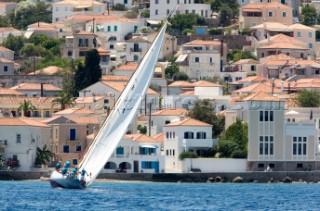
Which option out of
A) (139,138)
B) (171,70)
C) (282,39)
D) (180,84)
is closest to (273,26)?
(282,39)

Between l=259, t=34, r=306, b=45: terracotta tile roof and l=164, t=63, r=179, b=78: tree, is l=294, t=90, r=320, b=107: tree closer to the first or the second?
l=164, t=63, r=179, b=78: tree

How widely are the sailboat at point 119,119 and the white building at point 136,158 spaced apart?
2426cm

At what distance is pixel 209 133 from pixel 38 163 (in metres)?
11.3

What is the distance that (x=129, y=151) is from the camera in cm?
13338

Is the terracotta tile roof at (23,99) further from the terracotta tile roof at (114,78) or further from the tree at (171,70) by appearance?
the tree at (171,70)

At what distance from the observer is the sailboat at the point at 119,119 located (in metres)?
106

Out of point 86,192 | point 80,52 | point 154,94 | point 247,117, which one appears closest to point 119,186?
point 86,192

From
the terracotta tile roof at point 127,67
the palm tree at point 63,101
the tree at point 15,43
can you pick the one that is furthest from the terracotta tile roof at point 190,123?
the tree at point 15,43

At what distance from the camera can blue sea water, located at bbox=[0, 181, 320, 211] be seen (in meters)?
96.2

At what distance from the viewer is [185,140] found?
134 m

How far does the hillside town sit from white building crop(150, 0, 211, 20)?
0.13m

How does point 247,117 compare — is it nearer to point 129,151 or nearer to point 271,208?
point 129,151

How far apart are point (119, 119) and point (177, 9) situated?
8711 cm

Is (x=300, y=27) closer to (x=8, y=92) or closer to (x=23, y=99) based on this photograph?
(x=8, y=92)
